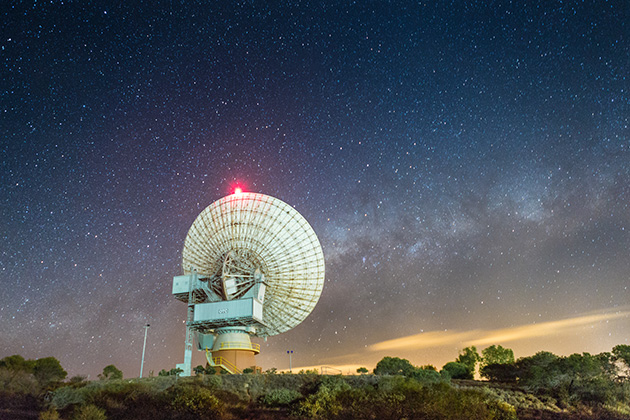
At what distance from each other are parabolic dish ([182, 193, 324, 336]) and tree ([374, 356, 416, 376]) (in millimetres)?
9399

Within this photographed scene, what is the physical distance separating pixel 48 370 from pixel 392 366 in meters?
31.5

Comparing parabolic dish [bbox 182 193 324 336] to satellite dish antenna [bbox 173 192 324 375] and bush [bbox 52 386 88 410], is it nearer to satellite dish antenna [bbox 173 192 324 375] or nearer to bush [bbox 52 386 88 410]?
satellite dish antenna [bbox 173 192 324 375]

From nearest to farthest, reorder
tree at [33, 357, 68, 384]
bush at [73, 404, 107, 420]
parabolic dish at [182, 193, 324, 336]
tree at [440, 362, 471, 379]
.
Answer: bush at [73, 404, 107, 420] < tree at [33, 357, 68, 384] < parabolic dish at [182, 193, 324, 336] < tree at [440, 362, 471, 379]

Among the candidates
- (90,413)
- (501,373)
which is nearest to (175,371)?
(90,413)

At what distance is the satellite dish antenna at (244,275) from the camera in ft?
138

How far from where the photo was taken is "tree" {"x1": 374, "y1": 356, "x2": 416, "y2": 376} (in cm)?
4734

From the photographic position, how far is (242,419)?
26.4 metres

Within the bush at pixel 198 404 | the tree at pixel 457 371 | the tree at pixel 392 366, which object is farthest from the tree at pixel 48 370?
the tree at pixel 457 371

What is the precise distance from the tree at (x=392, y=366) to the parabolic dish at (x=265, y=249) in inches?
370

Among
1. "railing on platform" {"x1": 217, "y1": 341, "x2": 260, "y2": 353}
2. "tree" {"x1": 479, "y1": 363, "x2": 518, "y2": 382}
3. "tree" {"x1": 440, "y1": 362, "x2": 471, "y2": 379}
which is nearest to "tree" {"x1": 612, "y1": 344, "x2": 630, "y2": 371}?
"tree" {"x1": 479, "y1": 363, "x2": 518, "y2": 382}

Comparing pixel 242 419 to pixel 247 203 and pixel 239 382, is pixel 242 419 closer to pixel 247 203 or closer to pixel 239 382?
pixel 239 382

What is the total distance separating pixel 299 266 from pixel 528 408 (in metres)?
23.1

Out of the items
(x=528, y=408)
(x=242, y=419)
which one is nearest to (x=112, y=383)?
(x=242, y=419)

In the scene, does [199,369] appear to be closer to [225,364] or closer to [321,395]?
[225,364]
